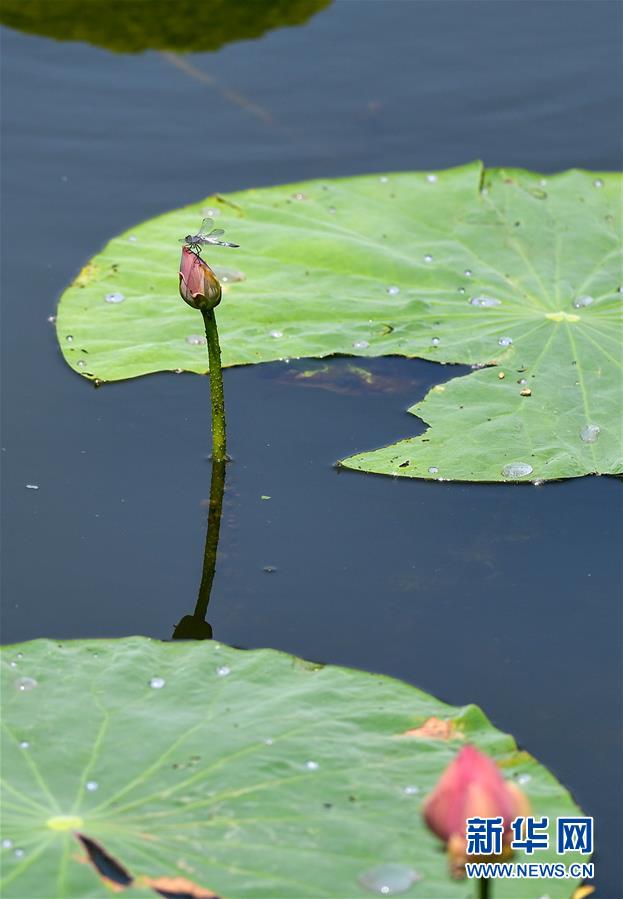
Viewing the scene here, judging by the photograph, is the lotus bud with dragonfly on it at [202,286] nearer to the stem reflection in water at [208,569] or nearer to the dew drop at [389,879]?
the stem reflection in water at [208,569]

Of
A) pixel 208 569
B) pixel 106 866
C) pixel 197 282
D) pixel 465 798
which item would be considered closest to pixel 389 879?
pixel 106 866

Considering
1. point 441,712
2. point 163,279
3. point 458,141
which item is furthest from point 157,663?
point 458,141

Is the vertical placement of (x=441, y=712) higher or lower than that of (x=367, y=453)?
lower

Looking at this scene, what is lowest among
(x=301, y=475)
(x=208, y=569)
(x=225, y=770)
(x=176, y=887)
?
(x=176, y=887)

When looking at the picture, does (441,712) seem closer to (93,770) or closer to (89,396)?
(93,770)

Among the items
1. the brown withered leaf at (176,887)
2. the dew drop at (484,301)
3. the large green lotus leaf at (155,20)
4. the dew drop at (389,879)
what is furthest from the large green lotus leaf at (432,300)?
the large green lotus leaf at (155,20)

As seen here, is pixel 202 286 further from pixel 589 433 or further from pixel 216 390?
pixel 589 433

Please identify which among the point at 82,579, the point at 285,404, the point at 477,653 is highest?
the point at 285,404
